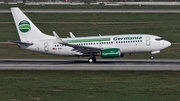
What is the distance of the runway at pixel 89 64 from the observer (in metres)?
49.5

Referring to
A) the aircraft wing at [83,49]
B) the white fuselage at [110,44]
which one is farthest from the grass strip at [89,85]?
the white fuselage at [110,44]

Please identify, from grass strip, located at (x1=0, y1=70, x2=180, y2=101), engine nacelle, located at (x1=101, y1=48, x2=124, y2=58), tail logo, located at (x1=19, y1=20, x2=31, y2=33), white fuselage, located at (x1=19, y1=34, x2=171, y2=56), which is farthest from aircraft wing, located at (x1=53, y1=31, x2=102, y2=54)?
grass strip, located at (x1=0, y1=70, x2=180, y2=101)

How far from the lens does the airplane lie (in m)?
54.5

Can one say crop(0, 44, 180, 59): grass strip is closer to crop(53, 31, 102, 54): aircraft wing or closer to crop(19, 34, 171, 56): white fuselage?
Answer: crop(19, 34, 171, 56): white fuselage

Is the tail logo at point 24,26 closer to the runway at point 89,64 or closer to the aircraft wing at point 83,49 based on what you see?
the runway at point 89,64

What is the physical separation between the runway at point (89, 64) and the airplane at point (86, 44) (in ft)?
4.18

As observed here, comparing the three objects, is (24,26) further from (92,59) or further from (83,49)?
(92,59)

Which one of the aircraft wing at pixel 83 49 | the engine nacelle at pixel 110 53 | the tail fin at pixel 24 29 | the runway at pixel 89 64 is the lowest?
the runway at pixel 89 64

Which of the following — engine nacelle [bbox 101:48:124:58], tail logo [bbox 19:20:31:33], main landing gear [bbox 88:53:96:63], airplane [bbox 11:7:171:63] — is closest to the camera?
engine nacelle [bbox 101:48:124:58]

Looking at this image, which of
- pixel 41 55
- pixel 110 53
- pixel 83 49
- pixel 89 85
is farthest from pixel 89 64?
pixel 89 85

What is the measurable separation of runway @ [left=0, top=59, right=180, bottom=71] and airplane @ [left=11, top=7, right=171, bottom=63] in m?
1.27

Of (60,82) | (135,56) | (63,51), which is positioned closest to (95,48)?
(63,51)

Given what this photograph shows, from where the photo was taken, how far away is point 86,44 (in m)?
55.1

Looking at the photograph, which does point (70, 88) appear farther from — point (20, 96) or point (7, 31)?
point (7, 31)
